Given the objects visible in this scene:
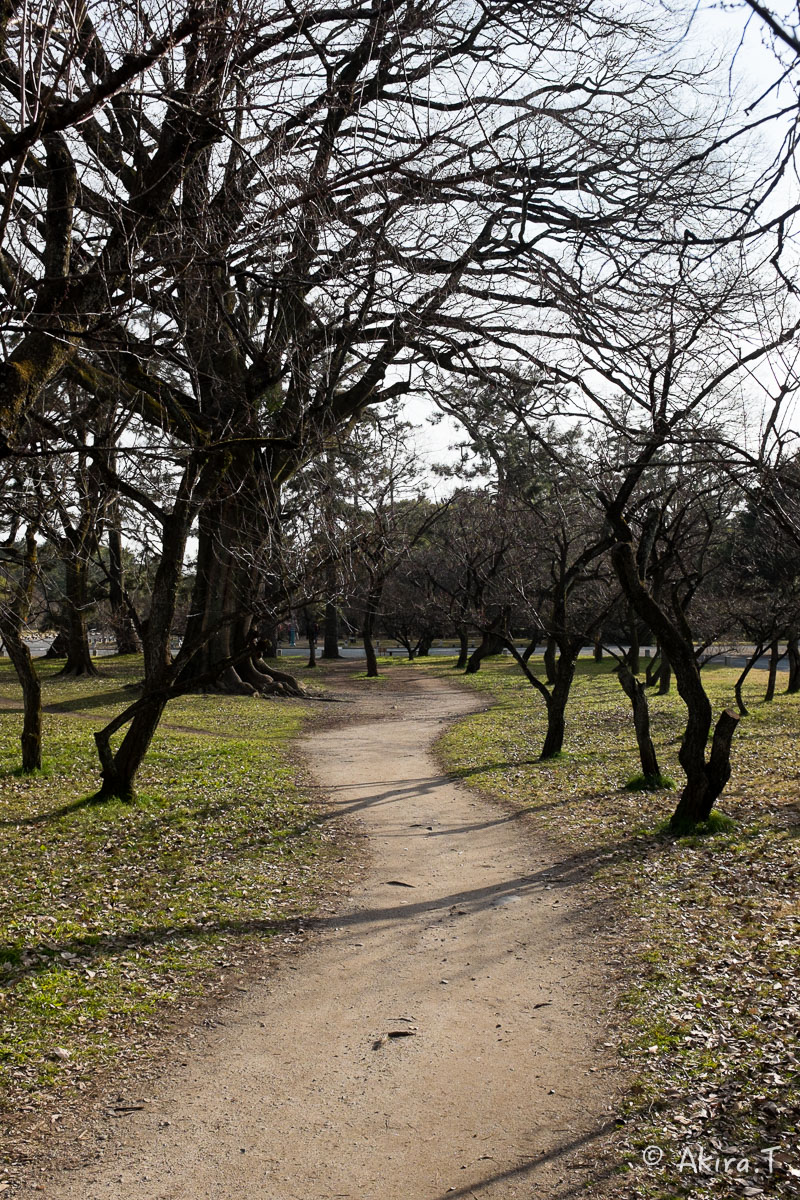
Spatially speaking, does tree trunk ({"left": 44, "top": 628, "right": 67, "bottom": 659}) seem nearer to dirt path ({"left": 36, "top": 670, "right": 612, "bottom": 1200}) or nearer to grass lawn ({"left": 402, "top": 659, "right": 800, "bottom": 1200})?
grass lawn ({"left": 402, "top": 659, "right": 800, "bottom": 1200})

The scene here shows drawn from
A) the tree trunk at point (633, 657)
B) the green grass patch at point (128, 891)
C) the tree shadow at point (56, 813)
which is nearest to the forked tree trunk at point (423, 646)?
the green grass patch at point (128, 891)

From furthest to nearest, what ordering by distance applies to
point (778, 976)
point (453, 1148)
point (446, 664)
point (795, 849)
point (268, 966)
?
point (446, 664) < point (795, 849) < point (268, 966) < point (778, 976) < point (453, 1148)

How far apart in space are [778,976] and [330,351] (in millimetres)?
5677

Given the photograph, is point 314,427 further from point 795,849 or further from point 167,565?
point 795,849

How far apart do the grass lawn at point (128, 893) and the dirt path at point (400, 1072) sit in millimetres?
555

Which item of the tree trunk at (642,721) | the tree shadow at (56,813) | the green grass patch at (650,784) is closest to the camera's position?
the tree shadow at (56,813)

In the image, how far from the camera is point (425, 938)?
270 inches

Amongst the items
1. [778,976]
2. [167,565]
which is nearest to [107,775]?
[167,565]

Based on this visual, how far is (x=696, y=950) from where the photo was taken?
6445 millimetres

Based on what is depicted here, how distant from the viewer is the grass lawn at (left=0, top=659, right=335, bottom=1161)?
17.4ft

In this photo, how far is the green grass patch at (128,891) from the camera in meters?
5.38

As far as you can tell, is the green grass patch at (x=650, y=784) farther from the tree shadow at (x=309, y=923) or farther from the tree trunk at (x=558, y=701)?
the tree shadow at (x=309, y=923)

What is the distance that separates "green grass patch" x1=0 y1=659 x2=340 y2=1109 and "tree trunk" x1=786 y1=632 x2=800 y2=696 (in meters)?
15.8

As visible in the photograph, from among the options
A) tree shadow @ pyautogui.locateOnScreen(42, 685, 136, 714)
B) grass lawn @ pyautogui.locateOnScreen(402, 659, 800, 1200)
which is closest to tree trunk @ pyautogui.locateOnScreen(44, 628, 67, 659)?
tree shadow @ pyautogui.locateOnScreen(42, 685, 136, 714)
